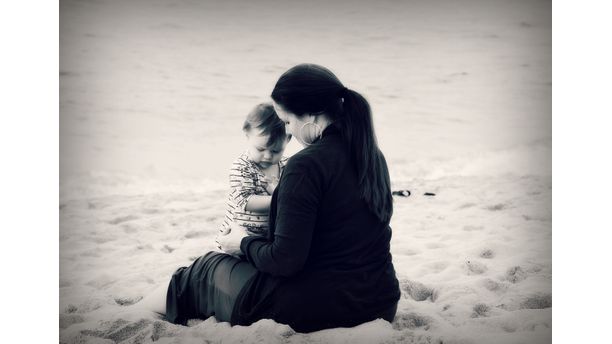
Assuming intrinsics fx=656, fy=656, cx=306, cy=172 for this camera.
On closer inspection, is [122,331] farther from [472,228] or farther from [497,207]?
[497,207]

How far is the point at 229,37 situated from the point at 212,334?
205 cm

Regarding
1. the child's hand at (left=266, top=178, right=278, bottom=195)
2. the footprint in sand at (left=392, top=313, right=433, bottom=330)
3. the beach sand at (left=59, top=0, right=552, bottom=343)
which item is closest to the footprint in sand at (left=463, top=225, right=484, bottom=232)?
the beach sand at (left=59, top=0, right=552, bottom=343)

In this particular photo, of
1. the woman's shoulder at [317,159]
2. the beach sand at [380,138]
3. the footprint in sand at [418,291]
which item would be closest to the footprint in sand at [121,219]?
the beach sand at [380,138]

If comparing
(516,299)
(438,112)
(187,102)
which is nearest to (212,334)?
(516,299)

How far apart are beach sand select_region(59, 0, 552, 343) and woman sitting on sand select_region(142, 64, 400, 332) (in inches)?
4.0

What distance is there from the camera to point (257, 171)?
9.52 ft

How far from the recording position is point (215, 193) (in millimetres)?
5023

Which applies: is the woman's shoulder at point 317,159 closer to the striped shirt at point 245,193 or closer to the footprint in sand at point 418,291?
the striped shirt at point 245,193

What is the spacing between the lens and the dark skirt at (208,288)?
238cm

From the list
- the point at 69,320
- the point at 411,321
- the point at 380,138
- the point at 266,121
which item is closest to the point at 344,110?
the point at 266,121

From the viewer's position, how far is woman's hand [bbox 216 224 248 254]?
7.97ft

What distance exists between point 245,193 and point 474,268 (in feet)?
4.18

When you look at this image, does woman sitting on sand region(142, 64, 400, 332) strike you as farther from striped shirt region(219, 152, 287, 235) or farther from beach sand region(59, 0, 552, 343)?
striped shirt region(219, 152, 287, 235)

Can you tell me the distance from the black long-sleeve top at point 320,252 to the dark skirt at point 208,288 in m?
0.05
